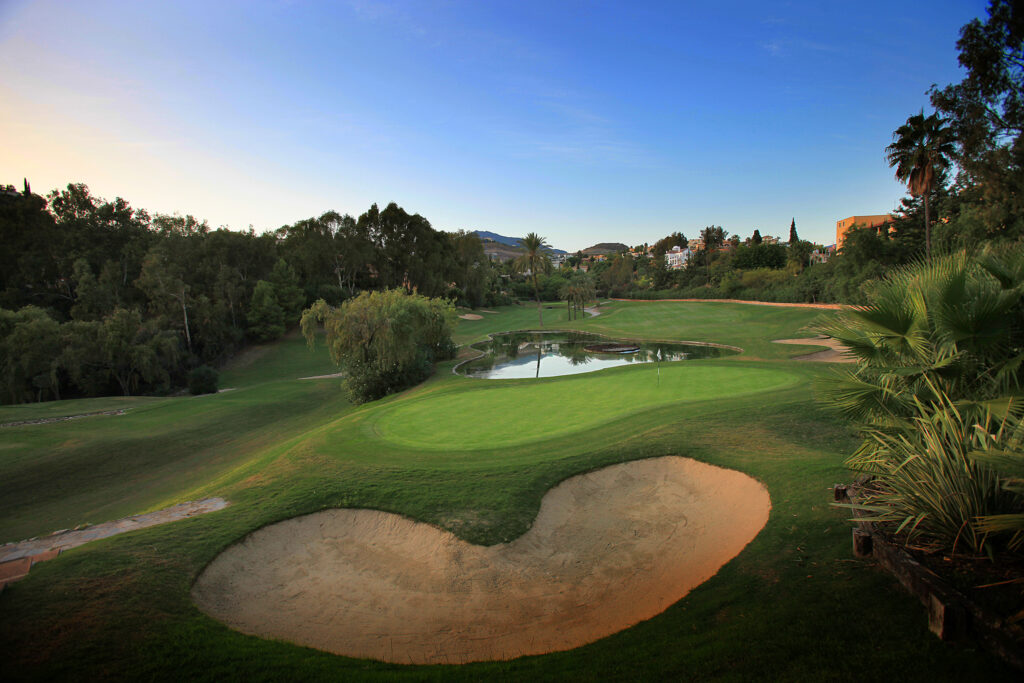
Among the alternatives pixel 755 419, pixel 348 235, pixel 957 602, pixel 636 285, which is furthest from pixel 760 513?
pixel 636 285

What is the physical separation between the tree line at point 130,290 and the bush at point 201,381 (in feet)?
10.1

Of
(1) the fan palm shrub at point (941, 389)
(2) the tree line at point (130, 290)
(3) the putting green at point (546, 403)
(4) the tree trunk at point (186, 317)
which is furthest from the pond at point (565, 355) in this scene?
(4) the tree trunk at point (186, 317)

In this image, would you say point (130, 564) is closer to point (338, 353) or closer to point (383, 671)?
point (383, 671)

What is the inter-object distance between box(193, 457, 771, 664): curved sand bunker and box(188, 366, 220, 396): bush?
27281mm

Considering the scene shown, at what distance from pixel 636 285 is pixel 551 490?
308 ft

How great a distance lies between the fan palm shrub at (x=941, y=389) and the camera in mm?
4055

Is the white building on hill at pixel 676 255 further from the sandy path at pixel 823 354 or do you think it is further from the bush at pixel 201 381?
the bush at pixel 201 381

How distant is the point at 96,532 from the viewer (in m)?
7.50

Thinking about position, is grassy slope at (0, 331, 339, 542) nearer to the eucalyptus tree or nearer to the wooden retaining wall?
the wooden retaining wall

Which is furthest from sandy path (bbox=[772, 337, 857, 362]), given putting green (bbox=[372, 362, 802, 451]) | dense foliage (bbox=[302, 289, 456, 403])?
dense foliage (bbox=[302, 289, 456, 403])

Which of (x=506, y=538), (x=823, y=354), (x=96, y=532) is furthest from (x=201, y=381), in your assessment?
(x=823, y=354)

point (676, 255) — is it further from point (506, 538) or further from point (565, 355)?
point (506, 538)

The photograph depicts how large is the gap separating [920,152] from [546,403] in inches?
1129

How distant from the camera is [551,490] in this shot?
8.31 metres
